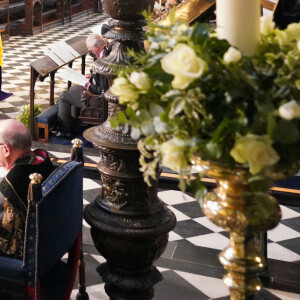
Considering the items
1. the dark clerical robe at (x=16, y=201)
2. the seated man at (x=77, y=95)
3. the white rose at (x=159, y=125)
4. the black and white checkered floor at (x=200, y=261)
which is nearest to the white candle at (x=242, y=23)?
the white rose at (x=159, y=125)

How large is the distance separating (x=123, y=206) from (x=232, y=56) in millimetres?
1667

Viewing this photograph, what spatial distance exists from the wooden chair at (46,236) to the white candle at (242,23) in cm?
141

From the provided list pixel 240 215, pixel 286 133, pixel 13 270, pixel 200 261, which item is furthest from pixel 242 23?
pixel 200 261

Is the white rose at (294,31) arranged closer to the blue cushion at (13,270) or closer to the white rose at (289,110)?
the white rose at (289,110)

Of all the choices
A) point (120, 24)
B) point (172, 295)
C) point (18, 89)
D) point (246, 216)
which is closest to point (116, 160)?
point (120, 24)

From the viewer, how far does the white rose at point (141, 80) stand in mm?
1704

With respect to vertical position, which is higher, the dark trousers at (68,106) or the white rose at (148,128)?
the white rose at (148,128)

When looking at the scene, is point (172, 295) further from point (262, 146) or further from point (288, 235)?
point (262, 146)

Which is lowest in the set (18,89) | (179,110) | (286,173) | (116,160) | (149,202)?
(18,89)

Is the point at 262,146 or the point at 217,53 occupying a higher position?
the point at 217,53

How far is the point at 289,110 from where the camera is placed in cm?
153

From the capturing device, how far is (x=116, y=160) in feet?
10.3

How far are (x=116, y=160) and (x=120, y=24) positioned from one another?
2.04 ft

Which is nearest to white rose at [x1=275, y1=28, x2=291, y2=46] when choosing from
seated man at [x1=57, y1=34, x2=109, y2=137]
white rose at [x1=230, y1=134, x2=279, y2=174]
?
white rose at [x1=230, y1=134, x2=279, y2=174]
